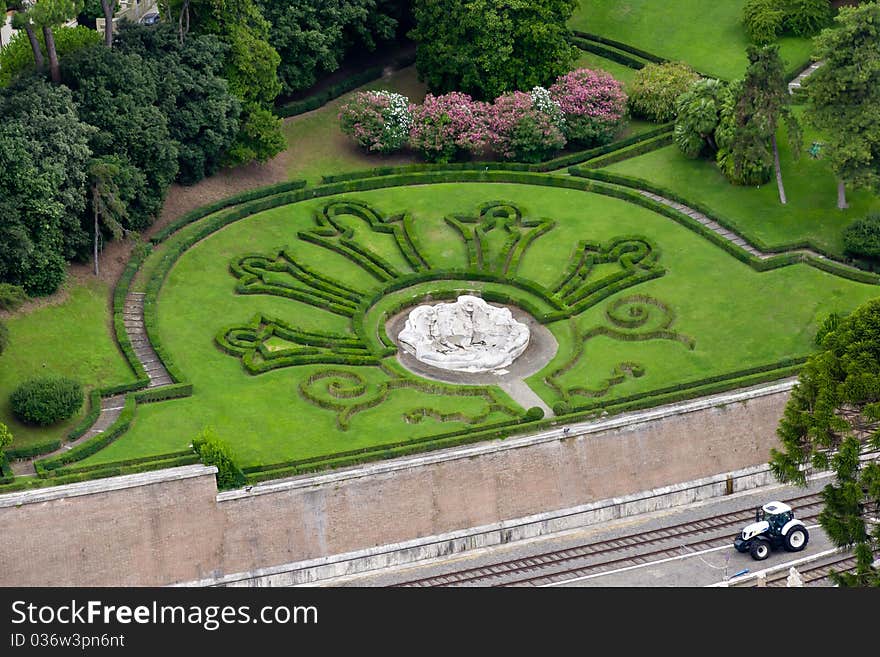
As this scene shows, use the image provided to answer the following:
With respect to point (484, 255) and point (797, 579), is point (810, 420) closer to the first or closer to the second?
point (797, 579)

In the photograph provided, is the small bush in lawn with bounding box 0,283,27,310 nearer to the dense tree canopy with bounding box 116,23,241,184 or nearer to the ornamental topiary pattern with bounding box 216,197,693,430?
the ornamental topiary pattern with bounding box 216,197,693,430

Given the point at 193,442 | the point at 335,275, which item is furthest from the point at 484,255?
the point at 193,442


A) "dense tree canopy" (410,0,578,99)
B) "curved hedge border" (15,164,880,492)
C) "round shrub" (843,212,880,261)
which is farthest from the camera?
"dense tree canopy" (410,0,578,99)

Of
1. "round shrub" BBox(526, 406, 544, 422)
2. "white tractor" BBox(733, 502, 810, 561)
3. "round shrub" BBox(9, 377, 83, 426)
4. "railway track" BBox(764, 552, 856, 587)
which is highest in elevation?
"round shrub" BBox(9, 377, 83, 426)

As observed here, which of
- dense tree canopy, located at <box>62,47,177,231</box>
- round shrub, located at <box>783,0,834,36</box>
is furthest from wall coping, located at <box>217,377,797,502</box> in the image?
round shrub, located at <box>783,0,834,36</box>

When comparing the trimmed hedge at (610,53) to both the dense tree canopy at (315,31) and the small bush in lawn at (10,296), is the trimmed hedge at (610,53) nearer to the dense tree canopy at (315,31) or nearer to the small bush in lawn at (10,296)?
the dense tree canopy at (315,31)

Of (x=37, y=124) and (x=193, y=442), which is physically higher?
(x=37, y=124)

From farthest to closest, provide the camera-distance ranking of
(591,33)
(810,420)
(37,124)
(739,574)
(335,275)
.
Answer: (591,33) → (335,275) → (37,124) → (739,574) → (810,420)
